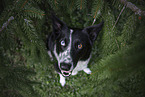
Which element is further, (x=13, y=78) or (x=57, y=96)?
(x=57, y=96)

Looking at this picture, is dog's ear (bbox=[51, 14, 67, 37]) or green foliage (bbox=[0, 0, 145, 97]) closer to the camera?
green foliage (bbox=[0, 0, 145, 97])

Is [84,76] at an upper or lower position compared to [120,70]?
lower

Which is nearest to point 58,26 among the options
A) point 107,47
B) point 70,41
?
point 70,41

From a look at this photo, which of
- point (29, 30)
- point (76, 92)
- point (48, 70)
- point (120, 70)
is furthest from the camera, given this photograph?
point (48, 70)

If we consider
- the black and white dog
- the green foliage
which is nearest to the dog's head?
the black and white dog

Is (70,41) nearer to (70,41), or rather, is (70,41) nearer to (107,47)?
(70,41)

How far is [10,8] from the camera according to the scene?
3.85 feet

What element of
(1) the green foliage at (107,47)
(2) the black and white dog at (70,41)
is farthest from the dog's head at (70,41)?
(1) the green foliage at (107,47)

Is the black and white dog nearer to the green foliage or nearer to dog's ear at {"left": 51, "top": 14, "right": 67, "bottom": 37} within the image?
dog's ear at {"left": 51, "top": 14, "right": 67, "bottom": 37}

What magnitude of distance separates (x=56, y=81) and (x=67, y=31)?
5.95 ft

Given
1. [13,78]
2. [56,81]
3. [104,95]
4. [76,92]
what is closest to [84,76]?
[76,92]

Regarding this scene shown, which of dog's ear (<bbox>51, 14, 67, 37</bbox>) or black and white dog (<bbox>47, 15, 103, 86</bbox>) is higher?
dog's ear (<bbox>51, 14, 67, 37</bbox>)

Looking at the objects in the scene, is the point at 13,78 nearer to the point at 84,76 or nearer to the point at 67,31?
the point at 67,31

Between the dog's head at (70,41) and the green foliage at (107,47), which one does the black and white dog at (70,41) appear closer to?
the dog's head at (70,41)
